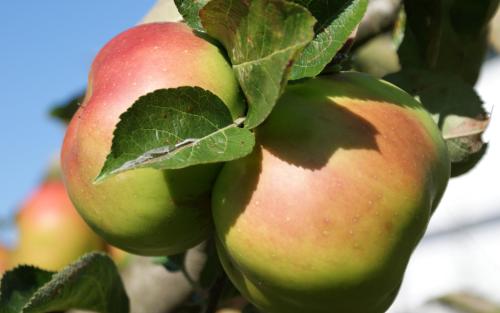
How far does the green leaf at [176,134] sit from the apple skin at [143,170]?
3cm

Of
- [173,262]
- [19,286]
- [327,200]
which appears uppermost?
[327,200]

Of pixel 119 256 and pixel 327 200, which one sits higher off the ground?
pixel 327 200

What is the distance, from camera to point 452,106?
0.78 m

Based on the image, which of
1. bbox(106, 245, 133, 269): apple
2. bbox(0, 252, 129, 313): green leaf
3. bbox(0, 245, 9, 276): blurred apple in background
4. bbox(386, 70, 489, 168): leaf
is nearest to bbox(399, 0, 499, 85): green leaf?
bbox(386, 70, 489, 168): leaf

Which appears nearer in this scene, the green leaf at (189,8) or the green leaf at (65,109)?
the green leaf at (189,8)

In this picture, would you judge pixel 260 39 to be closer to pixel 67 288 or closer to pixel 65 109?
pixel 67 288

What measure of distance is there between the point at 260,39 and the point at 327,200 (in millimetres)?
119

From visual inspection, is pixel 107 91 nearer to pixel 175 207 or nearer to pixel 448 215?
pixel 175 207

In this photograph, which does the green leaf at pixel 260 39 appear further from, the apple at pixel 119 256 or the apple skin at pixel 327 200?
the apple at pixel 119 256

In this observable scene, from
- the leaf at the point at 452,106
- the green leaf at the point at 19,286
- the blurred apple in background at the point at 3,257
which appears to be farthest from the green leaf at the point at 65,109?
the blurred apple in background at the point at 3,257

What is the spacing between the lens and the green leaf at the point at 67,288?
0.69 metres

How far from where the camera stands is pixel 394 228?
56cm

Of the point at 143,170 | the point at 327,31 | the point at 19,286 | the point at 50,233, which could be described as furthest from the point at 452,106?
the point at 50,233

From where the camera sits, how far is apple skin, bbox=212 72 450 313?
21.4 inches
